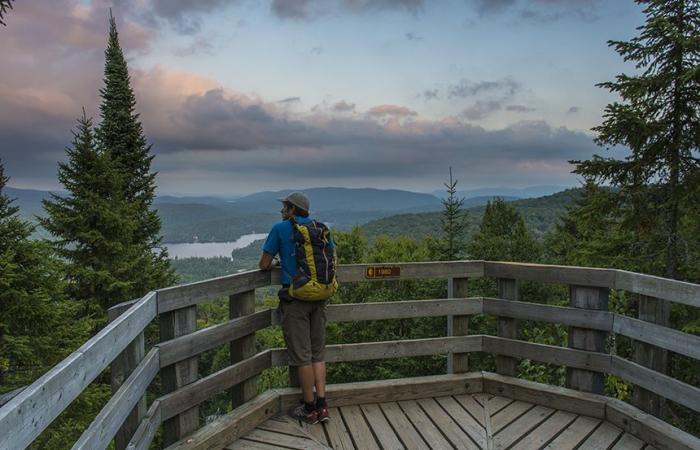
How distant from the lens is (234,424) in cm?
346

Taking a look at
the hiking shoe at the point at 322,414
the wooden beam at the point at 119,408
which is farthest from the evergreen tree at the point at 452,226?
the wooden beam at the point at 119,408

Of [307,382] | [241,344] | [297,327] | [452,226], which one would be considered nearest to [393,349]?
[307,382]

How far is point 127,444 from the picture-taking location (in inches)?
98.0

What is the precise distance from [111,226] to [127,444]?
78.0ft

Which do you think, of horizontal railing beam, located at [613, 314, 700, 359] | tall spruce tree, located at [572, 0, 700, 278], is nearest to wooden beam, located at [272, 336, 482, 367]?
horizontal railing beam, located at [613, 314, 700, 359]

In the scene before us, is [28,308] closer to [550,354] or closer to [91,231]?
[91,231]

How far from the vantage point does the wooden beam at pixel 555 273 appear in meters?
3.89

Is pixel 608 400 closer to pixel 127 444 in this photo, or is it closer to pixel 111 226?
pixel 127 444

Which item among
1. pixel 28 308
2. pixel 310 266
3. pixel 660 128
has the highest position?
pixel 660 128

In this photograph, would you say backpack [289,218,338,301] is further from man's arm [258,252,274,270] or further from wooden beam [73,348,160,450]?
wooden beam [73,348,160,450]

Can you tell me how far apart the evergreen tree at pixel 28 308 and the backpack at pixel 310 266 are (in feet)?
53.6

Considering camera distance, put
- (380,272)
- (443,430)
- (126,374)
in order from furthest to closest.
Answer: (380,272) → (443,430) → (126,374)

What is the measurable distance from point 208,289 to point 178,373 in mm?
625

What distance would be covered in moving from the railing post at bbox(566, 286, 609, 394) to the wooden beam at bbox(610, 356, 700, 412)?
0.19m
